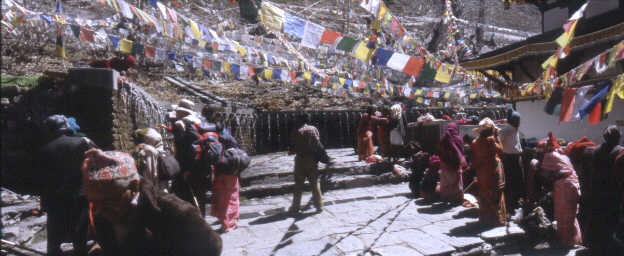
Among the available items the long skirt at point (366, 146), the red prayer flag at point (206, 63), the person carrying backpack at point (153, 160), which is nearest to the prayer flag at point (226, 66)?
the red prayer flag at point (206, 63)

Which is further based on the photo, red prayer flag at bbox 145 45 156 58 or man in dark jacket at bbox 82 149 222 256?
red prayer flag at bbox 145 45 156 58

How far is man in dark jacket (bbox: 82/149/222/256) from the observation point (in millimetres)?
1881

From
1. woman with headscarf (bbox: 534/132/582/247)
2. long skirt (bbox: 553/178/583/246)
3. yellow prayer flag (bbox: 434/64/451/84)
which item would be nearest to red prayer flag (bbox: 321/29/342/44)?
yellow prayer flag (bbox: 434/64/451/84)

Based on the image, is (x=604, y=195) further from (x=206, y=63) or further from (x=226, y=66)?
(x=206, y=63)

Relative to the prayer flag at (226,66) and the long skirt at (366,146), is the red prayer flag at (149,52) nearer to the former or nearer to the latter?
the prayer flag at (226,66)

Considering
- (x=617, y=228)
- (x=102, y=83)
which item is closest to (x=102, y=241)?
(x=102, y=83)

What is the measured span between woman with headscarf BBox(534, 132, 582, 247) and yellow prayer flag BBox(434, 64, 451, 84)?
8.62 ft

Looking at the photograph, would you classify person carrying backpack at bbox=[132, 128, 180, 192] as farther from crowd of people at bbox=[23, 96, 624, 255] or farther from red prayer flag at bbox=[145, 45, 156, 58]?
red prayer flag at bbox=[145, 45, 156, 58]

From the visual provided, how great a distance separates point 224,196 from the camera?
499 cm

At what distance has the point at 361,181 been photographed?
820 cm

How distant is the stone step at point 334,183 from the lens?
7373 mm

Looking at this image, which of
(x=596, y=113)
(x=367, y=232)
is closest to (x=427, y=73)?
(x=596, y=113)

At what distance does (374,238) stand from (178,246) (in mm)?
3414

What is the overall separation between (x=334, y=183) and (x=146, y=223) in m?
6.20
